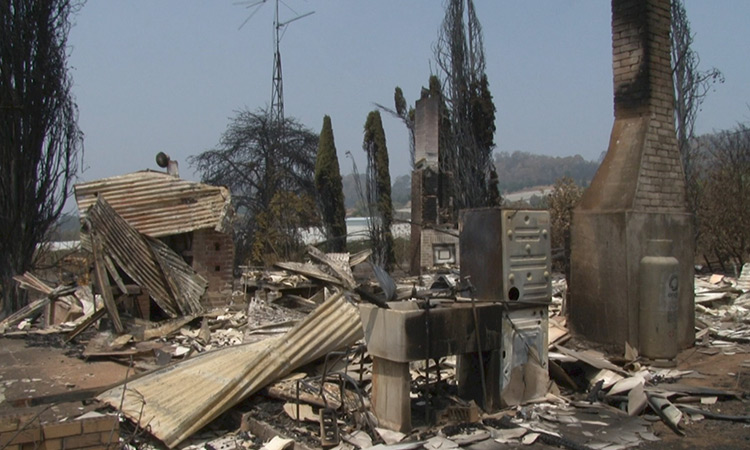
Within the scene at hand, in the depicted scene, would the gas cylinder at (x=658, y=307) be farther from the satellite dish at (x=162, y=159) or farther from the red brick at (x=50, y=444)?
the satellite dish at (x=162, y=159)

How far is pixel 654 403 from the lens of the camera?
5.99m

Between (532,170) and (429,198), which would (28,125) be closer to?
(429,198)

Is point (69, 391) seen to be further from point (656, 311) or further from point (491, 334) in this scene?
point (656, 311)

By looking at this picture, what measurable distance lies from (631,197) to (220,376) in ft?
17.8

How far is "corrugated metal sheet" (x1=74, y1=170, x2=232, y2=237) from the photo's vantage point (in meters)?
11.9

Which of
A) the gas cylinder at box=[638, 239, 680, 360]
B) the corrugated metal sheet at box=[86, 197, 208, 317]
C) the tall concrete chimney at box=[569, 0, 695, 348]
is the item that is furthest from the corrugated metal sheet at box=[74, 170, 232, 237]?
the gas cylinder at box=[638, 239, 680, 360]

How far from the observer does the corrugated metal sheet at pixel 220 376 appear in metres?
6.16

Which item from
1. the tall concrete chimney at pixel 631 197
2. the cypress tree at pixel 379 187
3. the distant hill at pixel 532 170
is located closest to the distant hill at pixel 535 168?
the distant hill at pixel 532 170

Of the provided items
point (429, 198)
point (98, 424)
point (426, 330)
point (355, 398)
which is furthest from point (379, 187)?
point (98, 424)

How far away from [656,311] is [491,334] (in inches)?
112

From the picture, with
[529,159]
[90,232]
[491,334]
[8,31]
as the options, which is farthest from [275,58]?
[529,159]

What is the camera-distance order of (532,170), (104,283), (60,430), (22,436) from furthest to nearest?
(532,170) → (104,283) → (60,430) → (22,436)

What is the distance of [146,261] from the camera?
11.2m

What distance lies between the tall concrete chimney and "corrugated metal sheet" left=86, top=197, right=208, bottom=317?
658 cm
